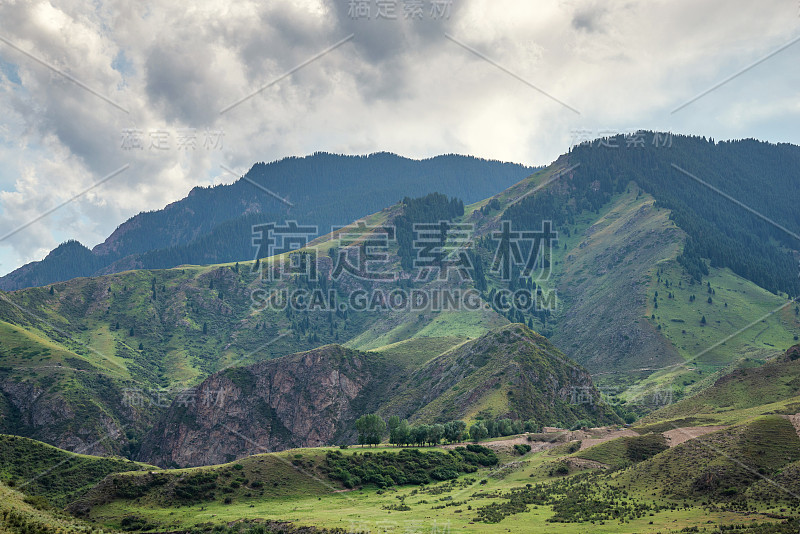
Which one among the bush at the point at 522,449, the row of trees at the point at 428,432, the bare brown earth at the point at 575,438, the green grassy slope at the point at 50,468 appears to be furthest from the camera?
the row of trees at the point at 428,432

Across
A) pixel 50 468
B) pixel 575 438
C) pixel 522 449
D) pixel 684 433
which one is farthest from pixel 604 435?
pixel 50 468

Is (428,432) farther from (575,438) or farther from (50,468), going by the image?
(50,468)

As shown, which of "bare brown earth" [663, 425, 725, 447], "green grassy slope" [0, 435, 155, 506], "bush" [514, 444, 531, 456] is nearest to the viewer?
"bare brown earth" [663, 425, 725, 447]

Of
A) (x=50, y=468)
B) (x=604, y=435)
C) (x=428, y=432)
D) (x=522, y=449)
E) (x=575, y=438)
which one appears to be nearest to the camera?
(x=604, y=435)

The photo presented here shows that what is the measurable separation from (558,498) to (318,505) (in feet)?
152

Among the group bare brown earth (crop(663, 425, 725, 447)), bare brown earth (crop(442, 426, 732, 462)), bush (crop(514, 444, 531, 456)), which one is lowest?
bush (crop(514, 444, 531, 456))

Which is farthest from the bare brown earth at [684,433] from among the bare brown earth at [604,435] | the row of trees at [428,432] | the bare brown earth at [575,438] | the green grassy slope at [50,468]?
the green grassy slope at [50,468]

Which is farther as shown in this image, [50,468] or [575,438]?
[50,468]

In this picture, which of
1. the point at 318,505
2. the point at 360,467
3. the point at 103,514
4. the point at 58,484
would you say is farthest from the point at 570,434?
the point at 58,484

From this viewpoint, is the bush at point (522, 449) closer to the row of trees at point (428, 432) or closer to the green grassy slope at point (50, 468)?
the row of trees at point (428, 432)

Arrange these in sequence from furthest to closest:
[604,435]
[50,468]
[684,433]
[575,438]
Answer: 1. [50,468]
2. [575,438]
3. [604,435]
4. [684,433]

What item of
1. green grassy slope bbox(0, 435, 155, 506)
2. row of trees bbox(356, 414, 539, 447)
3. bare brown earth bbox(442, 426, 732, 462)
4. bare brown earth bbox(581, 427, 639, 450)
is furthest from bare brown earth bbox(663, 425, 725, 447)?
green grassy slope bbox(0, 435, 155, 506)

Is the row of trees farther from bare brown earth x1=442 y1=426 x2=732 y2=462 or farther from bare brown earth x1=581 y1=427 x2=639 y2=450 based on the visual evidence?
bare brown earth x1=581 y1=427 x2=639 y2=450

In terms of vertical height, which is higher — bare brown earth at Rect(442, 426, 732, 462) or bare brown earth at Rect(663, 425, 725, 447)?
bare brown earth at Rect(663, 425, 725, 447)
